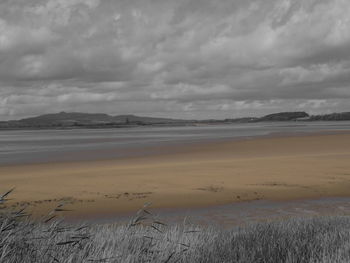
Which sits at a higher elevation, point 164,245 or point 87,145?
point 164,245

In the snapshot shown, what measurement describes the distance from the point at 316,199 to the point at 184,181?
463 cm

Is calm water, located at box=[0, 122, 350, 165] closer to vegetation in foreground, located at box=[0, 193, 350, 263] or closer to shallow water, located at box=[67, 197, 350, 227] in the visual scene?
shallow water, located at box=[67, 197, 350, 227]

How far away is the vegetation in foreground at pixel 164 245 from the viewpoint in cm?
385

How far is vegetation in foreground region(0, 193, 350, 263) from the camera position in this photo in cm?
385

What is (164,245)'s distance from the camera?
15.5 feet

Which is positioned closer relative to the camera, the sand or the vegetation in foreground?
the vegetation in foreground

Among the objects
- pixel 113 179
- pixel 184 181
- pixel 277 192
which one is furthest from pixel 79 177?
pixel 277 192

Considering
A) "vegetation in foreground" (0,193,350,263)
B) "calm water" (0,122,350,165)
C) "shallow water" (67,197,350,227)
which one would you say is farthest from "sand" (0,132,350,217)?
"calm water" (0,122,350,165)

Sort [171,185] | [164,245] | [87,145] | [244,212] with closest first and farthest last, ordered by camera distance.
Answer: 1. [164,245]
2. [244,212]
3. [171,185]
4. [87,145]

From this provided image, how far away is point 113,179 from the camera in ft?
47.4

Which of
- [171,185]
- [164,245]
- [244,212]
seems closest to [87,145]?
[171,185]

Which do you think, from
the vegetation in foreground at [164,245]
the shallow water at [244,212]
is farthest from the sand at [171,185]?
the vegetation in foreground at [164,245]

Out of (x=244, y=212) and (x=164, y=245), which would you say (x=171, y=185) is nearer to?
(x=244, y=212)

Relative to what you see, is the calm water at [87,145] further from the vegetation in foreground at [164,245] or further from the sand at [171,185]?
the vegetation in foreground at [164,245]
